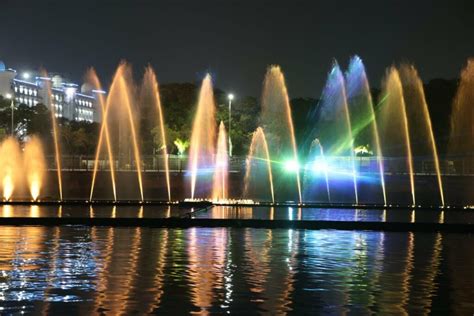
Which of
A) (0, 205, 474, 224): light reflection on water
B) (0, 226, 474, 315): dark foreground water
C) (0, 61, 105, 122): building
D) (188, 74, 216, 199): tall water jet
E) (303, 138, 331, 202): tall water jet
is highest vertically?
(0, 61, 105, 122): building

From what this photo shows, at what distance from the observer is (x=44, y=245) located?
18391mm

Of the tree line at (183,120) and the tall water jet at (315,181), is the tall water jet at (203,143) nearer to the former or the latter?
the tree line at (183,120)

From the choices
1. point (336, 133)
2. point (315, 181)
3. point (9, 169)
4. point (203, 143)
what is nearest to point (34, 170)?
point (9, 169)

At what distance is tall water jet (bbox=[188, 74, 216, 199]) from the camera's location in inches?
1938

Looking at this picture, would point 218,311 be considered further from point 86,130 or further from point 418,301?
point 86,130

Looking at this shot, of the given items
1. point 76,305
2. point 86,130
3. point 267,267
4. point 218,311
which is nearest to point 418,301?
point 218,311

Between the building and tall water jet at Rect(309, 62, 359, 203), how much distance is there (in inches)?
2735

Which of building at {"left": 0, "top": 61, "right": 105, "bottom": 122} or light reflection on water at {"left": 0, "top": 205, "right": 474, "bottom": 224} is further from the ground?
building at {"left": 0, "top": 61, "right": 105, "bottom": 122}

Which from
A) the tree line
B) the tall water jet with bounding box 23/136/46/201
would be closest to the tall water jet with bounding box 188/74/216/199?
the tree line

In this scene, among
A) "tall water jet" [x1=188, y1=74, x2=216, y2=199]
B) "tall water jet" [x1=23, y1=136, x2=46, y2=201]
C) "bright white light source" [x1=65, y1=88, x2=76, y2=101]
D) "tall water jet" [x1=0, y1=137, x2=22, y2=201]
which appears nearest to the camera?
"tall water jet" [x1=0, y1=137, x2=22, y2=201]

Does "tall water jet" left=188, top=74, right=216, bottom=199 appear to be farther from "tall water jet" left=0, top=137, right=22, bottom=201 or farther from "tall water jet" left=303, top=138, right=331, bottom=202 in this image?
"tall water jet" left=0, top=137, right=22, bottom=201

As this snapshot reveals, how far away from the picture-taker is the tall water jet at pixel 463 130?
5431 cm

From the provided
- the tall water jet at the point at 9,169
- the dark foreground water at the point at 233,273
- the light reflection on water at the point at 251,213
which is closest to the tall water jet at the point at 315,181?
the light reflection on water at the point at 251,213

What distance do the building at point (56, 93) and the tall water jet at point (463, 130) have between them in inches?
3150
